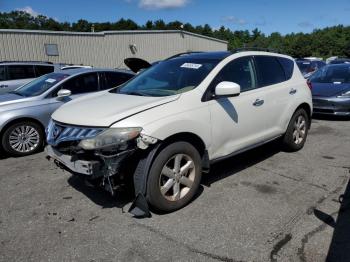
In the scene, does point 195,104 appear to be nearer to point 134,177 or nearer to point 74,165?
point 134,177

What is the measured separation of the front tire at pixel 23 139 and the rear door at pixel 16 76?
14.9 ft

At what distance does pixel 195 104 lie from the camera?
4012 millimetres

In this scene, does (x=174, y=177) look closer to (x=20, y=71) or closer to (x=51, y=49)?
(x=20, y=71)

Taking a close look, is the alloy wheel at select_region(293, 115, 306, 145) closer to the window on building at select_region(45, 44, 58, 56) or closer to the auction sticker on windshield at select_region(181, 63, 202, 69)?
the auction sticker on windshield at select_region(181, 63, 202, 69)

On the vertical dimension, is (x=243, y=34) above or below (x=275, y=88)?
above

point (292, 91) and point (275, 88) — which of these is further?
point (292, 91)

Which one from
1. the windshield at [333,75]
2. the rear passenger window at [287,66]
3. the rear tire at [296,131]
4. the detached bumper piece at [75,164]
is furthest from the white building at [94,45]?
the rear tire at [296,131]

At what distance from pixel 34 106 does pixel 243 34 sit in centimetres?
11711

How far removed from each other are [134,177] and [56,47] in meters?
24.6

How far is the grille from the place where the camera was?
3.55 m

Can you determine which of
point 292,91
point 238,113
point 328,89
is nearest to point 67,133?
point 238,113

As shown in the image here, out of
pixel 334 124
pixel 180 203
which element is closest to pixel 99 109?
pixel 180 203

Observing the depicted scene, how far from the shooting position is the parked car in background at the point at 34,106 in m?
6.14

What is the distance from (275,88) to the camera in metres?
5.21
